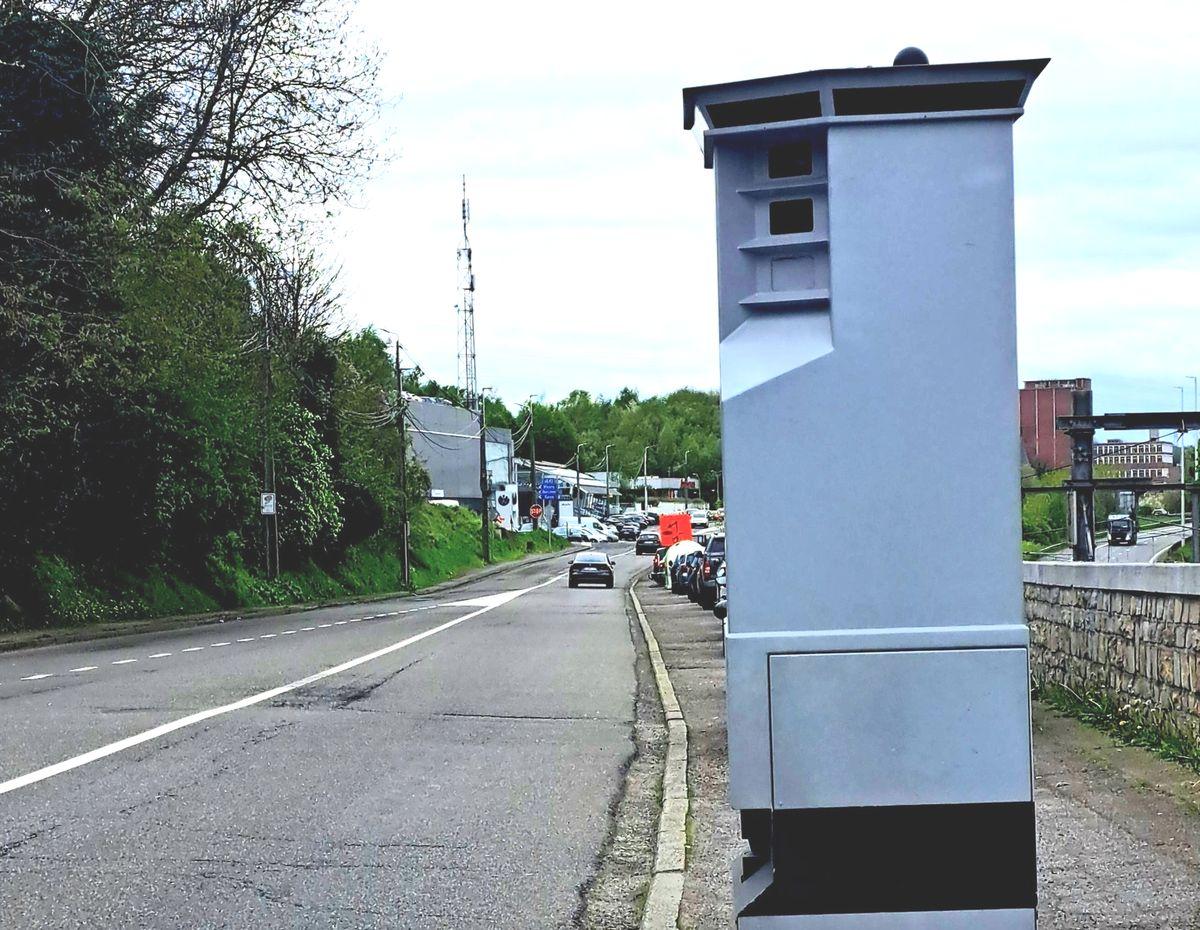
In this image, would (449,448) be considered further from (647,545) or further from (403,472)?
(403,472)

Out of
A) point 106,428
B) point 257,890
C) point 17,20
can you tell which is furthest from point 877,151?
point 106,428

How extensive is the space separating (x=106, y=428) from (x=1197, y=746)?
84.6ft

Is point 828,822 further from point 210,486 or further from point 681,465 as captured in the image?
point 681,465

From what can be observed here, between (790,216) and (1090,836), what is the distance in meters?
5.34

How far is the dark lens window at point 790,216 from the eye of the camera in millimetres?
3527

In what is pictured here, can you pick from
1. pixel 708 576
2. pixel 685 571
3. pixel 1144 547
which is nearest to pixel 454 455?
pixel 685 571

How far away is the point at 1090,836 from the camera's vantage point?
7.77 metres

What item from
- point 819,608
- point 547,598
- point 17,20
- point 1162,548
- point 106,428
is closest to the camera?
point 819,608

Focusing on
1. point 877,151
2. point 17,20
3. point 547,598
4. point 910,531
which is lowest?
point 547,598

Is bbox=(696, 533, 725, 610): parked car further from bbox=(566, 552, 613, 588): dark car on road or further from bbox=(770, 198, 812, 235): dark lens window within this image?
bbox=(770, 198, 812, 235): dark lens window

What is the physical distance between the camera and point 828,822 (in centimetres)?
338

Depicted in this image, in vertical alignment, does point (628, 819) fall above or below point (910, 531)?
below

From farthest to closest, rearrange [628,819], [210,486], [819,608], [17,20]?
[210,486] → [17,20] → [628,819] → [819,608]

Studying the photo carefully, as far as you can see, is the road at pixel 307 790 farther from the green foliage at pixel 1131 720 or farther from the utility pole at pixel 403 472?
the utility pole at pixel 403 472
